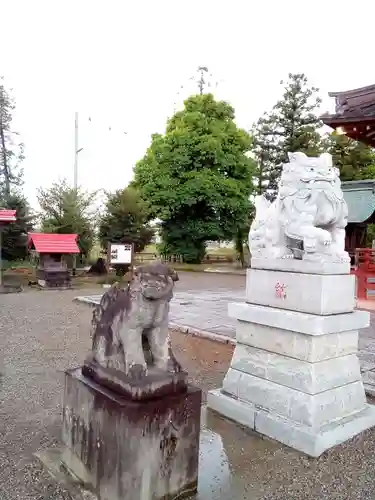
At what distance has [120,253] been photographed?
46.1 feet

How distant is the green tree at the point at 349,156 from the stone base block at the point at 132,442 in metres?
22.1

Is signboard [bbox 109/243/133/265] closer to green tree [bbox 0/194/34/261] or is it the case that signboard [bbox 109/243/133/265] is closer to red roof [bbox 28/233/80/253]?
red roof [bbox 28/233/80/253]

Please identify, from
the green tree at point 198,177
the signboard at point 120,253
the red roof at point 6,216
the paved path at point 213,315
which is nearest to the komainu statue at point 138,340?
the paved path at point 213,315

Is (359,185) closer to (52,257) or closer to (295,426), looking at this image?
(52,257)

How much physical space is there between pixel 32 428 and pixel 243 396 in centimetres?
184

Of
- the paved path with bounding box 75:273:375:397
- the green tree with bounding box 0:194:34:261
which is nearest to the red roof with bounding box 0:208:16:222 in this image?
the paved path with bounding box 75:273:375:397

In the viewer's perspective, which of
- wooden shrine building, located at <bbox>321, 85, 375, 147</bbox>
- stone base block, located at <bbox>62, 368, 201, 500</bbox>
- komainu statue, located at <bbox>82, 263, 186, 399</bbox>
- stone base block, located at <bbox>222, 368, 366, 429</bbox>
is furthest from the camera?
wooden shrine building, located at <bbox>321, 85, 375, 147</bbox>

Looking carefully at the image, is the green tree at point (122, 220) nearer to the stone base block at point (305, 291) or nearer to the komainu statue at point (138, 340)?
the stone base block at point (305, 291)

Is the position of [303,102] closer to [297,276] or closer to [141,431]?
[297,276]

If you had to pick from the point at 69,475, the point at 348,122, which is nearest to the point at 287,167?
the point at 69,475

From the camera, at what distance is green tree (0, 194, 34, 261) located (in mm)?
16969

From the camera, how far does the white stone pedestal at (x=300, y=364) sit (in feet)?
10.7

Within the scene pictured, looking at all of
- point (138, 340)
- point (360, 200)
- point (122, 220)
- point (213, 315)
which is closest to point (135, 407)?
point (138, 340)

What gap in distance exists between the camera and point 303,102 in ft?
81.1
